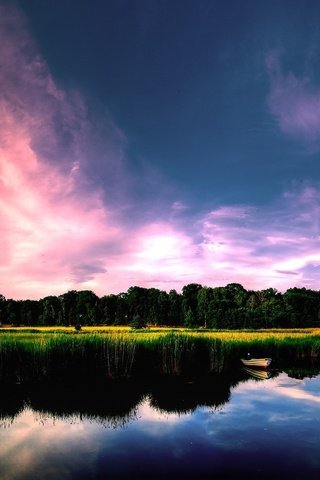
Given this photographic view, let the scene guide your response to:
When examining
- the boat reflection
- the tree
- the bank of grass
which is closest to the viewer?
the boat reflection

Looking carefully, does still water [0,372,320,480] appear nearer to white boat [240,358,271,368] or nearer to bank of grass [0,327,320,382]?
bank of grass [0,327,320,382]

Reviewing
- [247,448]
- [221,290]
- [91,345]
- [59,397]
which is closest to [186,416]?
[247,448]

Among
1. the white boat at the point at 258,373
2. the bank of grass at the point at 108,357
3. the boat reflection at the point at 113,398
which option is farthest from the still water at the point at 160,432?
the white boat at the point at 258,373

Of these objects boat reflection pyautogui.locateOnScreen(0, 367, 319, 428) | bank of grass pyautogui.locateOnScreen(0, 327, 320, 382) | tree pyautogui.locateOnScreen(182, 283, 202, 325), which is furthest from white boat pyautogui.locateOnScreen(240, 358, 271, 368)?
tree pyautogui.locateOnScreen(182, 283, 202, 325)

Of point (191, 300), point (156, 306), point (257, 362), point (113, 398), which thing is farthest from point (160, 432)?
point (191, 300)

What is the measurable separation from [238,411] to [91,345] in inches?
275

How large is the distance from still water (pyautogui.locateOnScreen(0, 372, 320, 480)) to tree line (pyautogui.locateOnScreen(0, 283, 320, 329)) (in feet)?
161

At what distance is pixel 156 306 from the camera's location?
83.1 metres

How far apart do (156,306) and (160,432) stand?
73174 millimetres

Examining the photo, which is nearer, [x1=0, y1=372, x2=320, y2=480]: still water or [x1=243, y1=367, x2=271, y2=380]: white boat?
[x1=0, y1=372, x2=320, y2=480]: still water

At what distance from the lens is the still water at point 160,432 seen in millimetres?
8047

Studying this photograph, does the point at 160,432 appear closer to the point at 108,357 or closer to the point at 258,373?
the point at 108,357

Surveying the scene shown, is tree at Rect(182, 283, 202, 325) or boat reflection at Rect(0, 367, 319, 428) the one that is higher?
tree at Rect(182, 283, 202, 325)

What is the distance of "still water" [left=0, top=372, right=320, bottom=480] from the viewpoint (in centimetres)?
805
